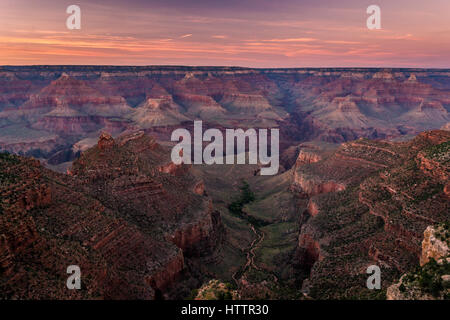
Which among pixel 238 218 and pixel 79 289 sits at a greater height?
pixel 79 289

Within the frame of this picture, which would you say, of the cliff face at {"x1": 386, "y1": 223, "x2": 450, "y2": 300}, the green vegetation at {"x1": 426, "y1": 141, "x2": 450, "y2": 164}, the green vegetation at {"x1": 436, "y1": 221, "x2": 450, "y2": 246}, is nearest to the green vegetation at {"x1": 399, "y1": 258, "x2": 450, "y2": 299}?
the cliff face at {"x1": 386, "y1": 223, "x2": 450, "y2": 300}

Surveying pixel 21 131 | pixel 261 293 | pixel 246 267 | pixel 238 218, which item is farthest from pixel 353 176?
pixel 21 131

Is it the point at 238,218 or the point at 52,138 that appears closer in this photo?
the point at 238,218

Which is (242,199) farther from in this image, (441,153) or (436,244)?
(436,244)
